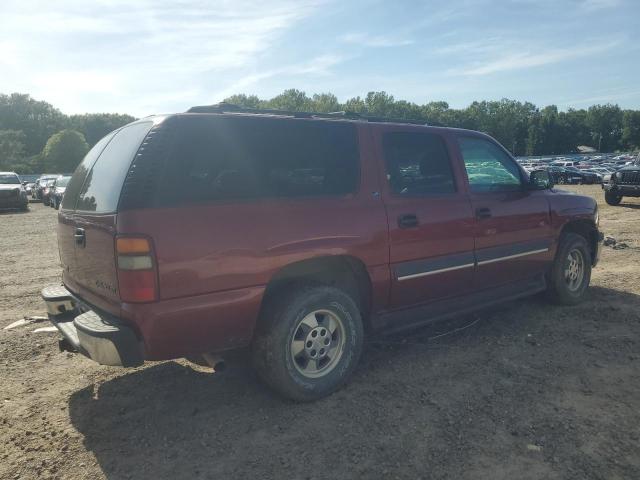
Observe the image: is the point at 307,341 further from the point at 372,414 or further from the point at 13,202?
the point at 13,202

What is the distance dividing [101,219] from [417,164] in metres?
2.51

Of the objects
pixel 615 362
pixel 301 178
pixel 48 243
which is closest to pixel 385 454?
pixel 301 178

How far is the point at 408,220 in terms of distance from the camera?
3734 millimetres

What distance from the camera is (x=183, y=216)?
108 inches

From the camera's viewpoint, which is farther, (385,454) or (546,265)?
(546,265)

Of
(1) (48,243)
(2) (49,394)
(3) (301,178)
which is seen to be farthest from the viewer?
(1) (48,243)

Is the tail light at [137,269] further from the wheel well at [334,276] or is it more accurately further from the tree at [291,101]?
the tree at [291,101]

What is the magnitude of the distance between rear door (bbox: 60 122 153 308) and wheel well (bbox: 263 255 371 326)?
1.00 metres

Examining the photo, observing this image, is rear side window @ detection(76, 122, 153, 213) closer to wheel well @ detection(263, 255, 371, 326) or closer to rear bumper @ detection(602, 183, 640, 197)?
wheel well @ detection(263, 255, 371, 326)

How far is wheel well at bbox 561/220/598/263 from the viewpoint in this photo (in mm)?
5457

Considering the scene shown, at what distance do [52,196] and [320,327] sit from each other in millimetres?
23148

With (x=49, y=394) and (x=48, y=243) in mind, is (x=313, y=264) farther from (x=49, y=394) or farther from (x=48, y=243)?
(x=48, y=243)

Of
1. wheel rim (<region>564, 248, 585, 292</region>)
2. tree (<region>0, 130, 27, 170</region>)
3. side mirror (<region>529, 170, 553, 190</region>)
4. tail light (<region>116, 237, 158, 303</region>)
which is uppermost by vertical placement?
tree (<region>0, 130, 27, 170</region>)

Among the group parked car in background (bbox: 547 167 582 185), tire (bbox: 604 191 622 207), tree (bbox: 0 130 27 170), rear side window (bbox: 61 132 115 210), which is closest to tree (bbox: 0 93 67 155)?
tree (bbox: 0 130 27 170)
